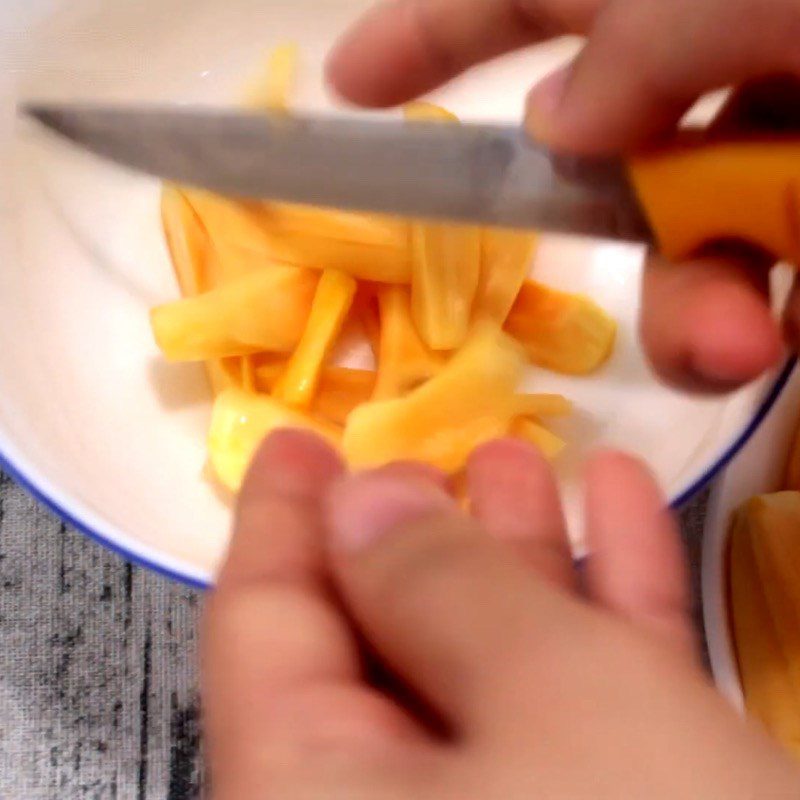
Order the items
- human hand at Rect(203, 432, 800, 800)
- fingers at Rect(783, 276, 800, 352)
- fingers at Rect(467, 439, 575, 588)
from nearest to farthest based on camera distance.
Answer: human hand at Rect(203, 432, 800, 800)
fingers at Rect(467, 439, 575, 588)
fingers at Rect(783, 276, 800, 352)

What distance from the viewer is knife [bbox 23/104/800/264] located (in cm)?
40

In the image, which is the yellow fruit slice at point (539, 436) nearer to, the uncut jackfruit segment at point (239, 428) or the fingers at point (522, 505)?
the uncut jackfruit segment at point (239, 428)

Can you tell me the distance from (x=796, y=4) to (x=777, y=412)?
0.31 m

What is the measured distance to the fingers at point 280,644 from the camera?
277mm

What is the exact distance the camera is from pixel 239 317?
626 millimetres

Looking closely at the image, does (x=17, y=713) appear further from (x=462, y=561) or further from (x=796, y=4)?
(x=796, y=4)

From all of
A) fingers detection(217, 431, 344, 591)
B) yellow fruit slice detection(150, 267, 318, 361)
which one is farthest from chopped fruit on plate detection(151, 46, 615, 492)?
fingers detection(217, 431, 344, 591)

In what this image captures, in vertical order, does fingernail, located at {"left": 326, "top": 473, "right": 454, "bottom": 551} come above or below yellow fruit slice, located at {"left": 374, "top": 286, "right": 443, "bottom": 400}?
above

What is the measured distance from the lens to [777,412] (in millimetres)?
623

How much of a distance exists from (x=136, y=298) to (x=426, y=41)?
30cm

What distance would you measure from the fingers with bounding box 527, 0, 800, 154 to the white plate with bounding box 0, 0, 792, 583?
208 mm

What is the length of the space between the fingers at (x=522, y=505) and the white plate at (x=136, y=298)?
200 mm

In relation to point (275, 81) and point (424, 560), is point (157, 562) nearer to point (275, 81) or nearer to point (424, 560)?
point (424, 560)

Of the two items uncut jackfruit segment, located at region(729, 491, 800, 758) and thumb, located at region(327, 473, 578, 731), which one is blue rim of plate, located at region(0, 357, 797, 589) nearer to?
uncut jackfruit segment, located at region(729, 491, 800, 758)
